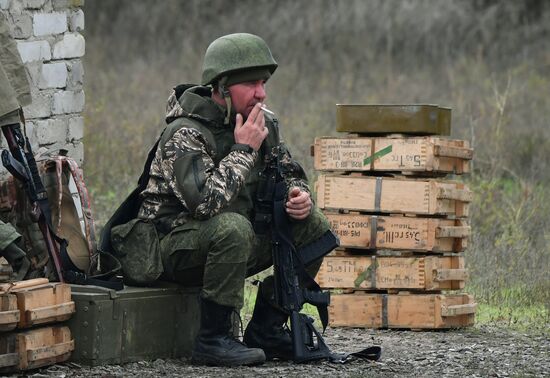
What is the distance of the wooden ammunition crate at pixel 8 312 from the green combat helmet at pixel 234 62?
1549mm

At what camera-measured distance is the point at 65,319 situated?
6.24 meters

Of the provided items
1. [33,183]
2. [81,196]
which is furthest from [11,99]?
[81,196]

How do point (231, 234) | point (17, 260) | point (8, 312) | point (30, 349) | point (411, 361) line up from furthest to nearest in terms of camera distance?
point (411, 361) → point (231, 234) → point (17, 260) → point (30, 349) → point (8, 312)

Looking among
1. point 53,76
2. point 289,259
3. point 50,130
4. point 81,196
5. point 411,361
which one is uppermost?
point 53,76

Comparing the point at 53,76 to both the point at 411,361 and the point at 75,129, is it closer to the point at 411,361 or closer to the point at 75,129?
the point at 75,129

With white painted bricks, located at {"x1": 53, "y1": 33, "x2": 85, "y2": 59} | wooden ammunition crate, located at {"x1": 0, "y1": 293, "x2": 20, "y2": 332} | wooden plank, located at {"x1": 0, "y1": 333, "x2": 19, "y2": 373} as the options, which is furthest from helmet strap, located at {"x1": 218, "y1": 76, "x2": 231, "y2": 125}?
white painted bricks, located at {"x1": 53, "y1": 33, "x2": 85, "y2": 59}

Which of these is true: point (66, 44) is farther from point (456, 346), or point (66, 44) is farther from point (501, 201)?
point (501, 201)

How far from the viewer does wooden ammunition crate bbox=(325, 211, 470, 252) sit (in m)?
8.25

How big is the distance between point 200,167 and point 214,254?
462mm

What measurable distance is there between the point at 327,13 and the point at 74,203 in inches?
661

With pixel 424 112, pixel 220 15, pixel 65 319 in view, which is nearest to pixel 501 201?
pixel 424 112

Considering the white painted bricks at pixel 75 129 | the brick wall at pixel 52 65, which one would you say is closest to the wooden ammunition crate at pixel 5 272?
the brick wall at pixel 52 65

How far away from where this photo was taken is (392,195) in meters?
8.29

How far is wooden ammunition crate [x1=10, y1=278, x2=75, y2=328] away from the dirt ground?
27 centimetres
